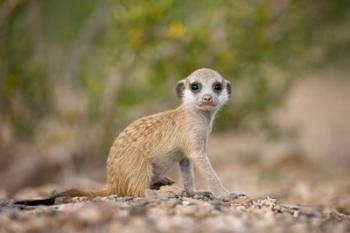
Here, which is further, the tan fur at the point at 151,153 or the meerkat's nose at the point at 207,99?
the meerkat's nose at the point at 207,99

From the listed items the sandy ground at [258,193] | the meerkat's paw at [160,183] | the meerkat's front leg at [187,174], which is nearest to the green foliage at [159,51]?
the sandy ground at [258,193]

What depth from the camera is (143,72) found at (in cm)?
1222

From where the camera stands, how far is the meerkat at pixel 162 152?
644cm

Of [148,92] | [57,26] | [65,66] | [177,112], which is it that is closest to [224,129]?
[148,92]

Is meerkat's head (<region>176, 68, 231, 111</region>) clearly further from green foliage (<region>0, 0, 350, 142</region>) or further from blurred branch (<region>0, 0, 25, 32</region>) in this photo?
blurred branch (<region>0, 0, 25, 32</region>)

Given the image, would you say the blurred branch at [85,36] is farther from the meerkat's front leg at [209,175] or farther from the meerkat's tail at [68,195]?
the meerkat's front leg at [209,175]

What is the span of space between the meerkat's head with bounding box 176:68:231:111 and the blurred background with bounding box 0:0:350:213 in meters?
2.74

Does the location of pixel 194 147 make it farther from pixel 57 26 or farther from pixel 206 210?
pixel 57 26

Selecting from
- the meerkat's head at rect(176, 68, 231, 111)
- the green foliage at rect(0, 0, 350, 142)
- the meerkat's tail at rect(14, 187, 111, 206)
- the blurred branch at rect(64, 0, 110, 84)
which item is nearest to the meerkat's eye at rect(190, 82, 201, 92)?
the meerkat's head at rect(176, 68, 231, 111)

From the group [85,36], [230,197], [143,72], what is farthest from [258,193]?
[85,36]

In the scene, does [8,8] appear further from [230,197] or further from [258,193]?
[230,197]

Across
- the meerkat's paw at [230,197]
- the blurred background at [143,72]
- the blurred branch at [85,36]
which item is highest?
the blurred branch at [85,36]

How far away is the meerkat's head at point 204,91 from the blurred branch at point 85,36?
239 inches

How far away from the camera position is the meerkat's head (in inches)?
270
